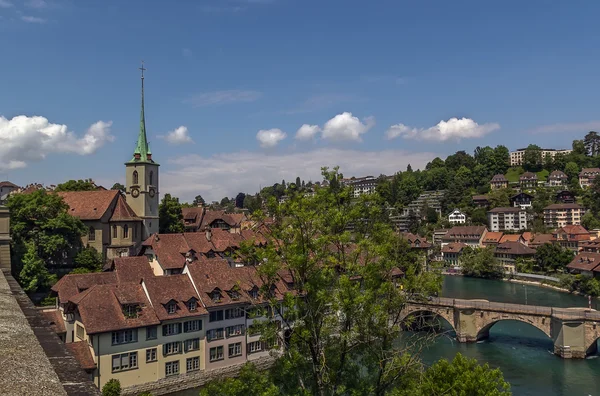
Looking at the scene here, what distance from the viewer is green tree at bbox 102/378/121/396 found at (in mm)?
27344

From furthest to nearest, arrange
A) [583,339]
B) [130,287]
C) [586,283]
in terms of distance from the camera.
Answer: [586,283] → [583,339] → [130,287]

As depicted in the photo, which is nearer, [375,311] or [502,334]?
[375,311]

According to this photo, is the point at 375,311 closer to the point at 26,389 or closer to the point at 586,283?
the point at 26,389

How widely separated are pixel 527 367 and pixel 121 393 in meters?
27.6

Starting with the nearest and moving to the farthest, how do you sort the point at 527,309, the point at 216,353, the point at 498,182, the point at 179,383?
A: the point at 179,383, the point at 216,353, the point at 527,309, the point at 498,182

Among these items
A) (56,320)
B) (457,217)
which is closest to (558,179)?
(457,217)

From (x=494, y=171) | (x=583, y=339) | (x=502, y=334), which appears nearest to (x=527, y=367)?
(x=583, y=339)

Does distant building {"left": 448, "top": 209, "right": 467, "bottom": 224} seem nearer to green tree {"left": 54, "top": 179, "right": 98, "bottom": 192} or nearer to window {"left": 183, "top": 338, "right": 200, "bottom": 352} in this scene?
green tree {"left": 54, "top": 179, "right": 98, "bottom": 192}

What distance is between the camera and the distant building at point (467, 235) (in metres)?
105

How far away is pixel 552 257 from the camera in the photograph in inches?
3159

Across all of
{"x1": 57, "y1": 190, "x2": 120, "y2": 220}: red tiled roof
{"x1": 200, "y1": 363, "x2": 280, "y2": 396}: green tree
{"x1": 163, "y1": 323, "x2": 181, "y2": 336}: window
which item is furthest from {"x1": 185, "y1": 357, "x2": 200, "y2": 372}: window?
{"x1": 57, "y1": 190, "x2": 120, "y2": 220}: red tiled roof

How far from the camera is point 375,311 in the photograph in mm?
12945

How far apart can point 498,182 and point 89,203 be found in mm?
124171

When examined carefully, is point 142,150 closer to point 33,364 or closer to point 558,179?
point 33,364
